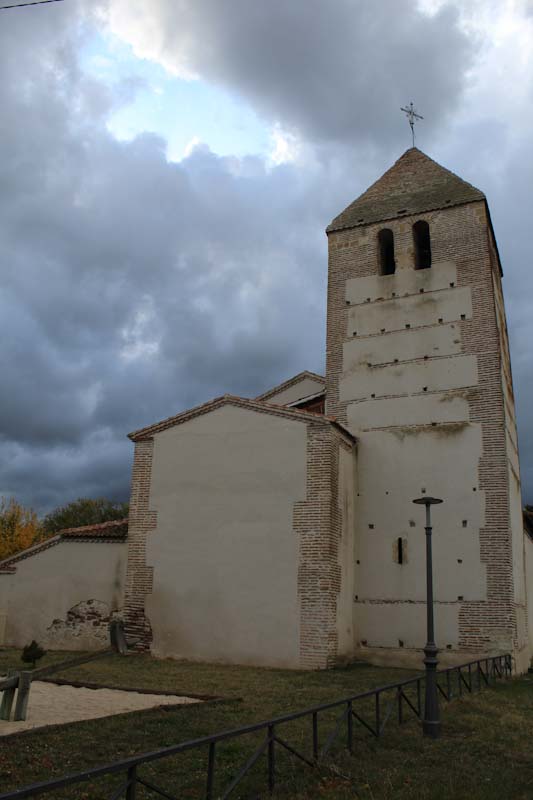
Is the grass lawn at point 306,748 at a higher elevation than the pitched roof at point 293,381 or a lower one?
lower

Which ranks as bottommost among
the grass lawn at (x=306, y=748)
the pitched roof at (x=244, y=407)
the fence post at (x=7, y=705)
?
the grass lawn at (x=306, y=748)

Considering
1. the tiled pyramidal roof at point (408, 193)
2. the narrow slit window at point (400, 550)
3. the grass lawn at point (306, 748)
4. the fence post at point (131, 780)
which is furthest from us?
the tiled pyramidal roof at point (408, 193)

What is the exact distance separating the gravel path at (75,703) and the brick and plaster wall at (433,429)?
7230 millimetres

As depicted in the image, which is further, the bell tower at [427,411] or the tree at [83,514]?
the tree at [83,514]

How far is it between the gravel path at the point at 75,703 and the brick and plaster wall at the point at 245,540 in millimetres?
4678

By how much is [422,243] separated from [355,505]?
8047 mm

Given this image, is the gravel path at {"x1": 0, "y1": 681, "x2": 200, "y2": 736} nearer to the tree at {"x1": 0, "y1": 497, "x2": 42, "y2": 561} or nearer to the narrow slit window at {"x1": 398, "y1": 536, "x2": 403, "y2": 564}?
the narrow slit window at {"x1": 398, "y1": 536, "x2": 403, "y2": 564}

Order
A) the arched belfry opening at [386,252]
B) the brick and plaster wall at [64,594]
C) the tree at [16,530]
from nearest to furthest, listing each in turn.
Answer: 1. the brick and plaster wall at [64,594]
2. the arched belfry opening at [386,252]
3. the tree at [16,530]

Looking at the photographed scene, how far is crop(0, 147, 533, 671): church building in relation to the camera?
1500cm

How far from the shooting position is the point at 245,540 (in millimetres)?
15617

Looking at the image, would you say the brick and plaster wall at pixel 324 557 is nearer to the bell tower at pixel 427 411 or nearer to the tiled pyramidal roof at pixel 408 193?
the bell tower at pixel 427 411

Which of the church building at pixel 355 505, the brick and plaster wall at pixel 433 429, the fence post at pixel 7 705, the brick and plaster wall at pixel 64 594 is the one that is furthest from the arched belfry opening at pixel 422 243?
the fence post at pixel 7 705

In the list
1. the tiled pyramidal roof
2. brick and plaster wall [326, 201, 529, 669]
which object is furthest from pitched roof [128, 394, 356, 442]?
the tiled pyramidal roof

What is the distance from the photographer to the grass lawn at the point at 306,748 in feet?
19.4
